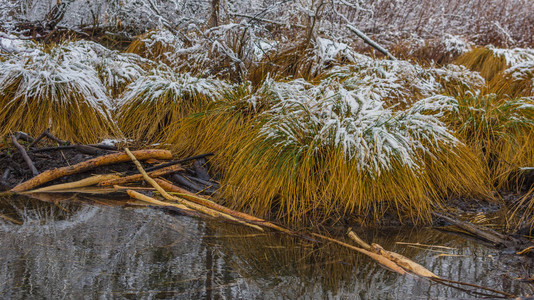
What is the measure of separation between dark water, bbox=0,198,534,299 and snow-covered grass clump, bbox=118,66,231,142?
1.56 m

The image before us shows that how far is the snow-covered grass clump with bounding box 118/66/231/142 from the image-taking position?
450cm

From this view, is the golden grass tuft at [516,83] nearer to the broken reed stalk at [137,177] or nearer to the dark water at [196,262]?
the dark water at [196,262]

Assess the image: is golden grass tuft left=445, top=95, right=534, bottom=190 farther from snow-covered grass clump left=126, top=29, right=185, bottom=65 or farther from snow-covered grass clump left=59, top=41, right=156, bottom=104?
snow-covered grass clump left=126, top=29, right=185, bottom=65

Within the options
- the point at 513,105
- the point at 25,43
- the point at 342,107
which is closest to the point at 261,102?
the point at 342,107

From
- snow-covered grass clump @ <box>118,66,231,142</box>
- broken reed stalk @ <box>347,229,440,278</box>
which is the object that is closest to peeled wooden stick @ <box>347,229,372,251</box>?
broken reed stalk @ <box>347,229,440,278</box>

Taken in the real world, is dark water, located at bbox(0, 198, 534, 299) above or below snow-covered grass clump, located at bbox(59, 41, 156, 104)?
below

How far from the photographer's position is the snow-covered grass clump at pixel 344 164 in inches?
124

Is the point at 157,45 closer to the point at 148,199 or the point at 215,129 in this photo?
the point at 215,129

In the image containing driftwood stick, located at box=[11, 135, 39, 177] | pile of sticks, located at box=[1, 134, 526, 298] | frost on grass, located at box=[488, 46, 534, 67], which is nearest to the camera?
pile of sticks, located at box=[1, 134, 526, 298]

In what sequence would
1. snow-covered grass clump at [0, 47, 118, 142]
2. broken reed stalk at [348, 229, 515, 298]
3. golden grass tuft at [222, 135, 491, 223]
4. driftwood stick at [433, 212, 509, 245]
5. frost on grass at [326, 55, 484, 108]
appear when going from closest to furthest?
broken reed stalk at [348, 229, 515, 298] < driftwood stick at [433, 212, 509, 245] < golden grass tuft at [222, 135, 491, 223] < snow-covered grass clump at [0, 47, 118, 142] < frost on grass at [326, 55, 484, 108]

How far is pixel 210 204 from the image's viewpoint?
326cm

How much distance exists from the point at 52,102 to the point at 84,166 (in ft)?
3.22

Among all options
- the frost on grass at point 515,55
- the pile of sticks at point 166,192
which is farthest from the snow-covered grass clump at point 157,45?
the frost on grass at point 515,55

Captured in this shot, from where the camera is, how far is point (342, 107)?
3.58 metres
